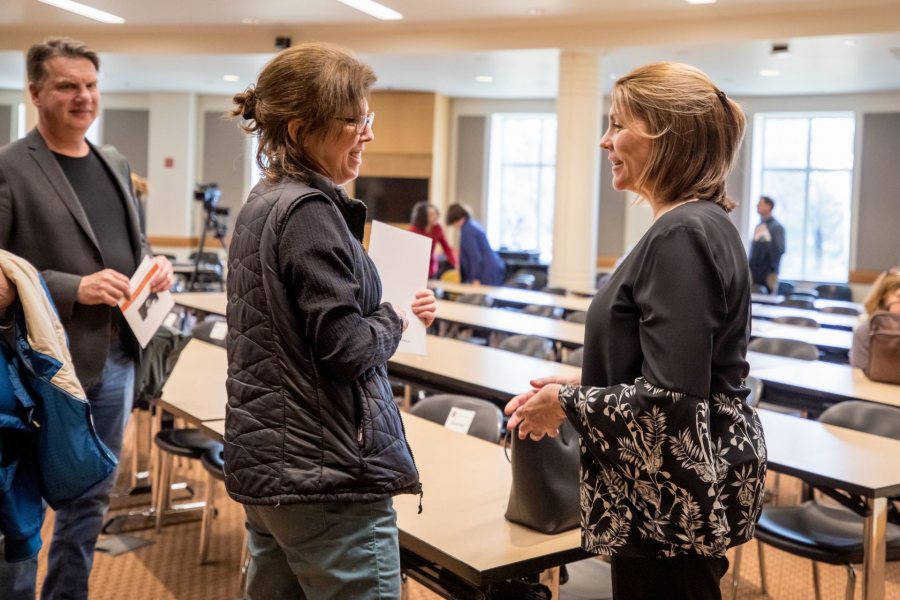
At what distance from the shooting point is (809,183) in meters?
13.9

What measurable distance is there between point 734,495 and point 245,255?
92 cm

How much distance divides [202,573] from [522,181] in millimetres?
12468

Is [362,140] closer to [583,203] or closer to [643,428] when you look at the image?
[643,428]

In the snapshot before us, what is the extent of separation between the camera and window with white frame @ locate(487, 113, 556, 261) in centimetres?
1538

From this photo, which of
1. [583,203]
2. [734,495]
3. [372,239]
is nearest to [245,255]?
[372,239]

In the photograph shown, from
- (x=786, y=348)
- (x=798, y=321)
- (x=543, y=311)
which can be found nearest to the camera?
(x=786, y=348)

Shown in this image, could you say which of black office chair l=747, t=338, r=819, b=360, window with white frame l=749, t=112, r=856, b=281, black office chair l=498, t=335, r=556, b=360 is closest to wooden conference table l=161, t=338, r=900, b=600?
black office chair l=498, t=335, r=556, b=360

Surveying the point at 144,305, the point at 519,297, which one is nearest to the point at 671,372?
the point at 144,305

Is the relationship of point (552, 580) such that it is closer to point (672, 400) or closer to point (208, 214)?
point (672, 400)

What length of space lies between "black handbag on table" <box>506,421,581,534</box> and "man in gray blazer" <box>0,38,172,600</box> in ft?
3.98

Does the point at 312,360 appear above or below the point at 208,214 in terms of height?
below

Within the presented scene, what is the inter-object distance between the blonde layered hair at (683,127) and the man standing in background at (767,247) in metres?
11.1

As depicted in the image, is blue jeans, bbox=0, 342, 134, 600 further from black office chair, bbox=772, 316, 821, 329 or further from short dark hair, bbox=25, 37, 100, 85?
black office chair, bbox=772, 316, 821, 329

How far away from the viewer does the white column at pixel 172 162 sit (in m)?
15.9
